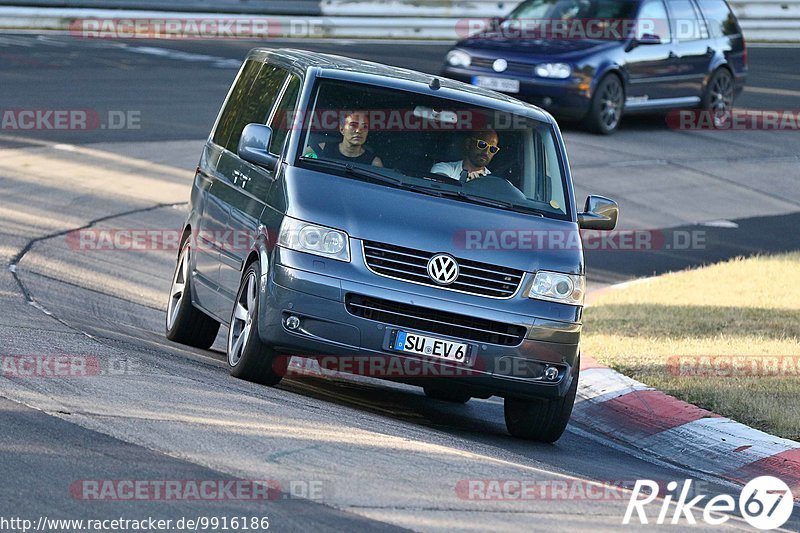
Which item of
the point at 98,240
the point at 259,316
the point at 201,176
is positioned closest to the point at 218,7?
the point at 98,240

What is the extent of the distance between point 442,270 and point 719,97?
16643mm

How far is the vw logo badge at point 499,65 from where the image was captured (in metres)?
21.0

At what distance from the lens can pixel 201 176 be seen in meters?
10.3

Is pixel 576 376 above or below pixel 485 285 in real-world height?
below

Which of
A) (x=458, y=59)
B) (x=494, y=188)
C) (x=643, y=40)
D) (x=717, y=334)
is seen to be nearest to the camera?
(x=494, y=188)

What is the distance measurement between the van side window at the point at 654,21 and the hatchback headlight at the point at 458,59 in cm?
266

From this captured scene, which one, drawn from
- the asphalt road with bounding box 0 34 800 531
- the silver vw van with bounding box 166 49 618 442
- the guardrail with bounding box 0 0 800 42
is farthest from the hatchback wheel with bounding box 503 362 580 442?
the guardrail with bounding box 0 0 800 42

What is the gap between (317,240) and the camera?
811 centimetres

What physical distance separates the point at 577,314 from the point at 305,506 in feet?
9.66

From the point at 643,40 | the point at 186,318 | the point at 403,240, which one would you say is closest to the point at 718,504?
the point at 403,240

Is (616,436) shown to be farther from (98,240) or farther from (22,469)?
(98,240)

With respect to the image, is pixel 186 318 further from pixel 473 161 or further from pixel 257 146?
pixel 473 161

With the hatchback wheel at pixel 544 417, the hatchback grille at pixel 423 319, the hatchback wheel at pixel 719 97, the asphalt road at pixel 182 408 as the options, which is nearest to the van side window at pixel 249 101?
the asphalt road at pixel 182 408

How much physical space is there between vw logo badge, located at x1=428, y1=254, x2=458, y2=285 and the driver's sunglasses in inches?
43.8
